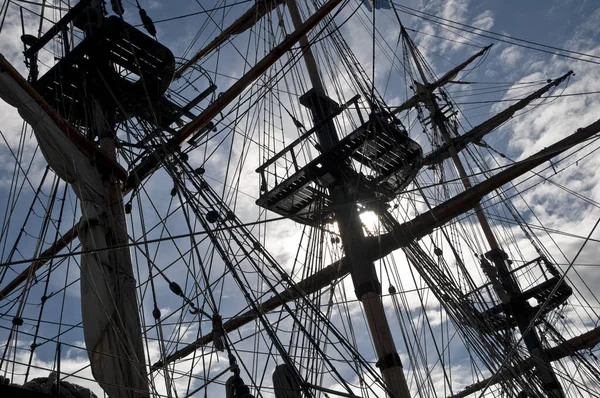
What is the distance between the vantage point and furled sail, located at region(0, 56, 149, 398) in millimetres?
7496

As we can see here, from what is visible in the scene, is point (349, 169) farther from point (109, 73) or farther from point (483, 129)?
point (483, 129)

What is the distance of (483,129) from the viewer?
2420 cm

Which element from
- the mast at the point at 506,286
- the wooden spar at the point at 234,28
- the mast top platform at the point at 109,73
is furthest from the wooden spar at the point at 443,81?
the mast top platform at the point at 109,73

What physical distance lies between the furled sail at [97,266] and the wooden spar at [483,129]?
14822 millimetres

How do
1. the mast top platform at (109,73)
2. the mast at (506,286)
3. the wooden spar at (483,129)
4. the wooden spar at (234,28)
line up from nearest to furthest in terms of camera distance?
the mast top platform at (109,73)
the wooden spar at (234,28)
the mast at (506,286)
the wooden spar at (483,129)

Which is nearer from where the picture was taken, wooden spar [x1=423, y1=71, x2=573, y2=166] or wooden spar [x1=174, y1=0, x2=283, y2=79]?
wooden spar [x1=174, y1=0, x2=283, y2=79]

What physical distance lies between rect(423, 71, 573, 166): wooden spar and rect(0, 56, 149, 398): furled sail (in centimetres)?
1482

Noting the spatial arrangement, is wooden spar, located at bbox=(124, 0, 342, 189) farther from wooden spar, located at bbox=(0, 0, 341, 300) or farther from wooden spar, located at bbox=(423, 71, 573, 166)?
wooden spar, located at bbox=(423, 71, 573, 166)

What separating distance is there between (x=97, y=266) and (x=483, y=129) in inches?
741

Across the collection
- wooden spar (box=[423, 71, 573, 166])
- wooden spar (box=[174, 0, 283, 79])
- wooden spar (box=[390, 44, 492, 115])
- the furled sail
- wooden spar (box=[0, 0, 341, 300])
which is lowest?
the furled sail

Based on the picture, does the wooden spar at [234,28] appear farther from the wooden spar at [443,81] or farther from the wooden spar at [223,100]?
the wooden spar at [443,81]

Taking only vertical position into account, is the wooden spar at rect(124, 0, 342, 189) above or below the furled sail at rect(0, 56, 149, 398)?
above

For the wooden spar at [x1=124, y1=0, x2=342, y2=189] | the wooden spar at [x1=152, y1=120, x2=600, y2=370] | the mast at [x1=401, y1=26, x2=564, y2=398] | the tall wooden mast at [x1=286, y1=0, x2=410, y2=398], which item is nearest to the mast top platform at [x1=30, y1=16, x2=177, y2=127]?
the wooden spar at [x1=124, y1=0, x2=342, y2=189]

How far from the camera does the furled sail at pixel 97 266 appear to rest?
24.6 ft
